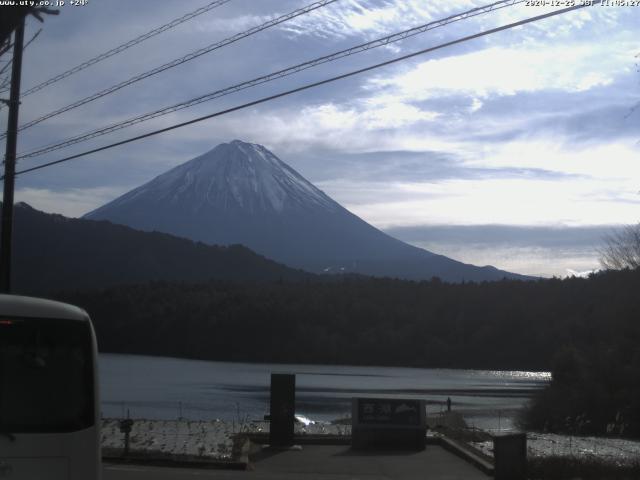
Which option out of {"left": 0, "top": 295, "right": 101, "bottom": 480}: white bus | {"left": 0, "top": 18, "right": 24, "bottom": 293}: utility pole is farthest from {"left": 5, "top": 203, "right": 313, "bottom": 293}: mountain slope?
{"left": 0, "top": 295, "right": 101, "bottom": 480}: white bus

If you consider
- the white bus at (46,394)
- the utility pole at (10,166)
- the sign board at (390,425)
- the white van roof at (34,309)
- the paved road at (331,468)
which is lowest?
the paved road at (331,468)

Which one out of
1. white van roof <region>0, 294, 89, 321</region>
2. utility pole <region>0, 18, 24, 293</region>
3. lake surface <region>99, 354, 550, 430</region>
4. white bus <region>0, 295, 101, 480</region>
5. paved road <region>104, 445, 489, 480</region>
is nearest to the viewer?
white bus <region>0, 295, 101, 480</region>

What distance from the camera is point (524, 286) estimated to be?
360 ft

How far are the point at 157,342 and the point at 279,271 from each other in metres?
62.4

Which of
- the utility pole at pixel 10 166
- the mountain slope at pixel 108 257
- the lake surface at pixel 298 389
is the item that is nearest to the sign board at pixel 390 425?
the utility pole at pixel 10 166

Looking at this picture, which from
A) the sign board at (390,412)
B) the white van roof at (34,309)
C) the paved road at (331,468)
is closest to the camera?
the white van roof at (34,309)

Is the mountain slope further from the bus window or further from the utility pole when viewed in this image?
the bus window

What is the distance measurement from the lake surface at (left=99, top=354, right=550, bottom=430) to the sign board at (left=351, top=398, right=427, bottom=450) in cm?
1235

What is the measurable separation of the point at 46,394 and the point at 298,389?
2496 inches

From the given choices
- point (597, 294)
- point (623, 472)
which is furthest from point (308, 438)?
point (597, 294)

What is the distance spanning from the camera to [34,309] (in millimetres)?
7922

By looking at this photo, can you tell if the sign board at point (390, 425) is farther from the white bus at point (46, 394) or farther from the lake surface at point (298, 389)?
the lake surface at point (298, 389)

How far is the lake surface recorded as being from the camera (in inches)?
1795

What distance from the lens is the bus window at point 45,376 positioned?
7582 mm
